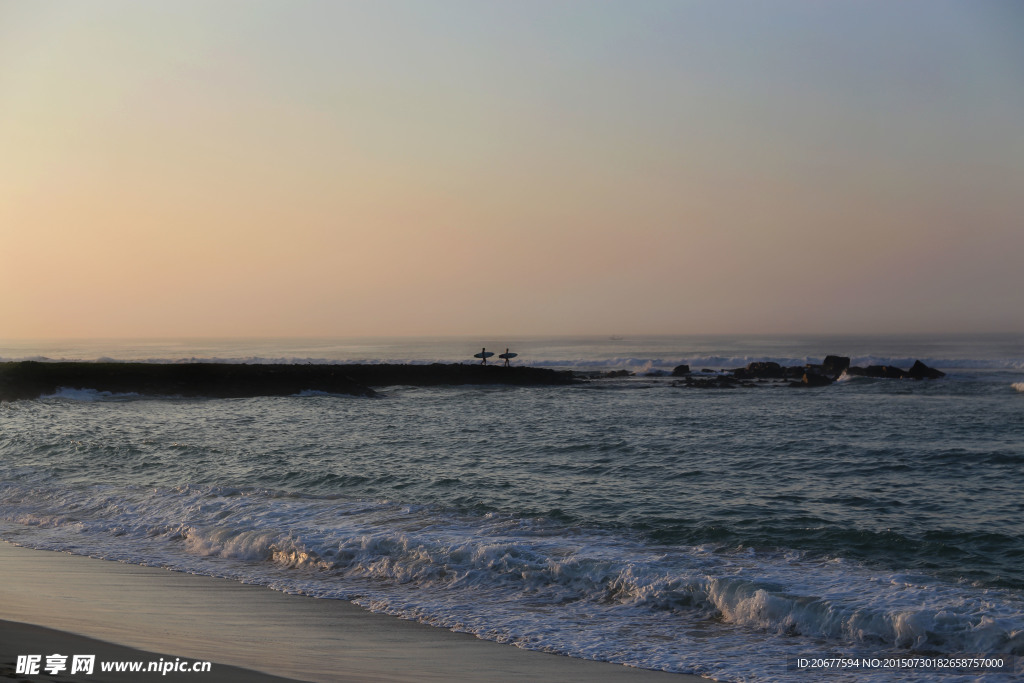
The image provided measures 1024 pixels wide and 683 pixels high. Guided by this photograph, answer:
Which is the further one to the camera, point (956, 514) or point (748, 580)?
point (956, 514)

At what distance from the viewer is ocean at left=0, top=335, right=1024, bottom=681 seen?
7238mm

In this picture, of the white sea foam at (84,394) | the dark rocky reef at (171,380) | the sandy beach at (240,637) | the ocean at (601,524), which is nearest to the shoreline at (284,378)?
the dark rocky reef at (171,380)

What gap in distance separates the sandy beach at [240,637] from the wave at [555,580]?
0.40m

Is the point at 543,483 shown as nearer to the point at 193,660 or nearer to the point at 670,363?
the point at 193,660

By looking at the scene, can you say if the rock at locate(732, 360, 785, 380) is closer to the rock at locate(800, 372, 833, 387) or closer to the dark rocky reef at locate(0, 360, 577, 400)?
the rock at locate(800, 372, 833, 387)

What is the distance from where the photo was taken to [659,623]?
747 centimetres

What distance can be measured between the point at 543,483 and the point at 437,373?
38.6 metres

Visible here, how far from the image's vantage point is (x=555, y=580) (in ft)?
28.6

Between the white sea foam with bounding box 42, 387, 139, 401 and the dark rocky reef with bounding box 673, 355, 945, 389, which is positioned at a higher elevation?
the dark rocky reef with bounding box 673, 355, 945, 389

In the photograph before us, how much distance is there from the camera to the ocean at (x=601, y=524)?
23.7ft

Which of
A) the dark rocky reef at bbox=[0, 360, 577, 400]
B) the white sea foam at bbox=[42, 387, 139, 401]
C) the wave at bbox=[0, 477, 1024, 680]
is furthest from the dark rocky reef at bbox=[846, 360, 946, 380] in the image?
the white sea foam at bbox=[42, 387, 139, 401]

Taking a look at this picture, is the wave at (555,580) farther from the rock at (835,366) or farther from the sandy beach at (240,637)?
the rock at (835,366)

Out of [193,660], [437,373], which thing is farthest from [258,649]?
[437,373]

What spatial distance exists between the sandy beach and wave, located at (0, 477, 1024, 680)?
0.40 m
